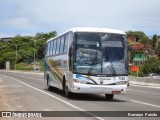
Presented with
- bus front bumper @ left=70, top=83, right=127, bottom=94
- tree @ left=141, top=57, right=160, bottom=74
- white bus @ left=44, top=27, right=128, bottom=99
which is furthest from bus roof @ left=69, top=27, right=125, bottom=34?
tree @ left=141, top=57, right=160, bottom=74

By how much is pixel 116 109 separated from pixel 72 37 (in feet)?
18.8

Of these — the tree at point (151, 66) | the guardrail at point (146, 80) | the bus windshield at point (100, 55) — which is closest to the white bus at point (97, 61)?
the bus windshield at point (100, 55)

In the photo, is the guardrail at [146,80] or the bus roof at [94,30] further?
the guardrail at [146,80]

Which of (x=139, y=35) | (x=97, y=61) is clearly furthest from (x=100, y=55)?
(x=139, y=35)

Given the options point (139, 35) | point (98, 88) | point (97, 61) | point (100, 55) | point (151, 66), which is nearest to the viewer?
point (98, 88)

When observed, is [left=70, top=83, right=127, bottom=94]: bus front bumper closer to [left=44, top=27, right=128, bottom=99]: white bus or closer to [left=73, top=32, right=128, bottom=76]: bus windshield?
[left=44, top=27, right=128, bottom=99]: white bus

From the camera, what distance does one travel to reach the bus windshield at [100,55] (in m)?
20.7

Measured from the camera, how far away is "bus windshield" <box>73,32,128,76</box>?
2067cm

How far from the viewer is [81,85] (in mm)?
20672

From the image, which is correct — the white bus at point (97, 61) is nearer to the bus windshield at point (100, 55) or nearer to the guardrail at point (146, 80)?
the bus windshield at point (100, 55)

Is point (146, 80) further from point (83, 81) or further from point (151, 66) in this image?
point (151, 66)

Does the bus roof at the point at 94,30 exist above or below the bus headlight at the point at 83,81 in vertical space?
above

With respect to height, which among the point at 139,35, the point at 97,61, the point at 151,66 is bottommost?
the point at 97,61

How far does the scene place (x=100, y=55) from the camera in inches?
819
